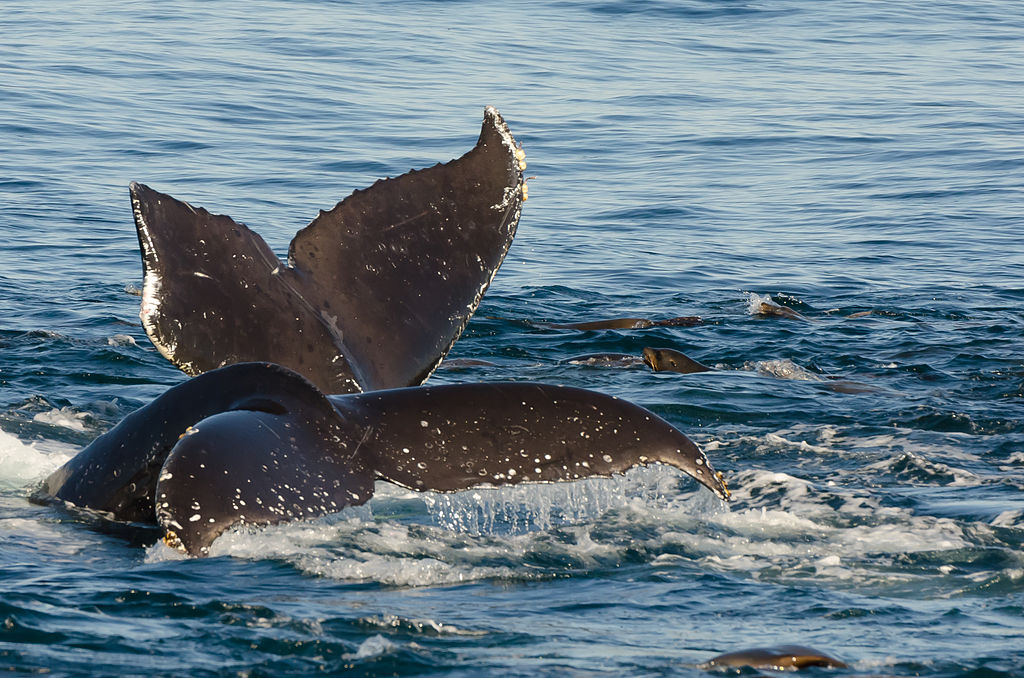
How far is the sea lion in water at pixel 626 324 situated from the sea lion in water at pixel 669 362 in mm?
1304

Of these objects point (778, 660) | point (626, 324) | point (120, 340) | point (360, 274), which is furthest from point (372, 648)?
point (626, 324)

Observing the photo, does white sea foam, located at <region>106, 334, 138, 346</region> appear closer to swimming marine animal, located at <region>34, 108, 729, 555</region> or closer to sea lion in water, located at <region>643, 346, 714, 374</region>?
sea lion in water, located at <region>643, 346, 714, 374</region>

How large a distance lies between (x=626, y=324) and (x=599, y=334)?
13.5 inches

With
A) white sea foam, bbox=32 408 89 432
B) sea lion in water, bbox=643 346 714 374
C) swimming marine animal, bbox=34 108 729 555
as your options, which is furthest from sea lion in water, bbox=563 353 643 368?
swimming marine animal, bbox=34 108 729 555

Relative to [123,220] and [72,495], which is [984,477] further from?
[123,220]

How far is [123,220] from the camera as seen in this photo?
54.5 feet

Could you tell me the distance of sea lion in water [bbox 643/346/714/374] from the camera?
399 inches

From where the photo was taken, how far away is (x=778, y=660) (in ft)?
14.6

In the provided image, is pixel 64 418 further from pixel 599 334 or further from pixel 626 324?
pixel 626 324

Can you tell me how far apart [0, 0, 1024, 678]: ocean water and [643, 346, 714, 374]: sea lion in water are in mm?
292

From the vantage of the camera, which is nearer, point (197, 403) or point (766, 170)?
point (197, 403)

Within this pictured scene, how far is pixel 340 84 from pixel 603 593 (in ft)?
73.8

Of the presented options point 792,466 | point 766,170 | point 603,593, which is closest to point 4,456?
point 603,593

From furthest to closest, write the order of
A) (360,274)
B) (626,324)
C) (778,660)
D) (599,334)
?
(626,324) < (599,334) < (360,274) < (778,660)
